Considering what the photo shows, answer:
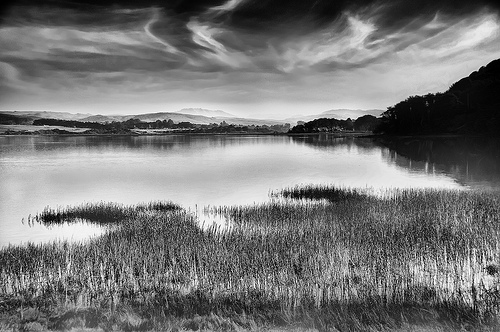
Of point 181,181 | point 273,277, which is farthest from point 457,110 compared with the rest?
point 273,277

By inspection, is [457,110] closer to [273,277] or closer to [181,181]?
[181,181]

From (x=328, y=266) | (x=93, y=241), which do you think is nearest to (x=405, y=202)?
(x=328, y=266)

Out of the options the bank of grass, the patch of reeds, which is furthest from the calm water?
the bank of grass

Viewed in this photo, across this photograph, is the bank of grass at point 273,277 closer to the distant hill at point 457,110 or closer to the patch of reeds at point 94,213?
the patch of reeds at point 94,213

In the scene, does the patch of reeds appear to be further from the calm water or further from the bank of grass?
the bank of grass

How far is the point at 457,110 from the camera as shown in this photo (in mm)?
61531

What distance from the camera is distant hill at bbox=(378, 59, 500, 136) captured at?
55.6 metres

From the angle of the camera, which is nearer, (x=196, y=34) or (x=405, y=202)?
(x=405, y=202)

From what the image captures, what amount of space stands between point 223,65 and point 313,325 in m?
25.1

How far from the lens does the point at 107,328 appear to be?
4871 millimetres

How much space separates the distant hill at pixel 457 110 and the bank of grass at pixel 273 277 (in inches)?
2029

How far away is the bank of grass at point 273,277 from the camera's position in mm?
5047

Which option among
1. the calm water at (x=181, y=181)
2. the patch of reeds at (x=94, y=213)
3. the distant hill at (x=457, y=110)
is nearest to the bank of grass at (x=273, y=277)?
the patch of reeds at (x=94, y=213)

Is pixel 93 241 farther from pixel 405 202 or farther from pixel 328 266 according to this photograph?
pixel 405 202
